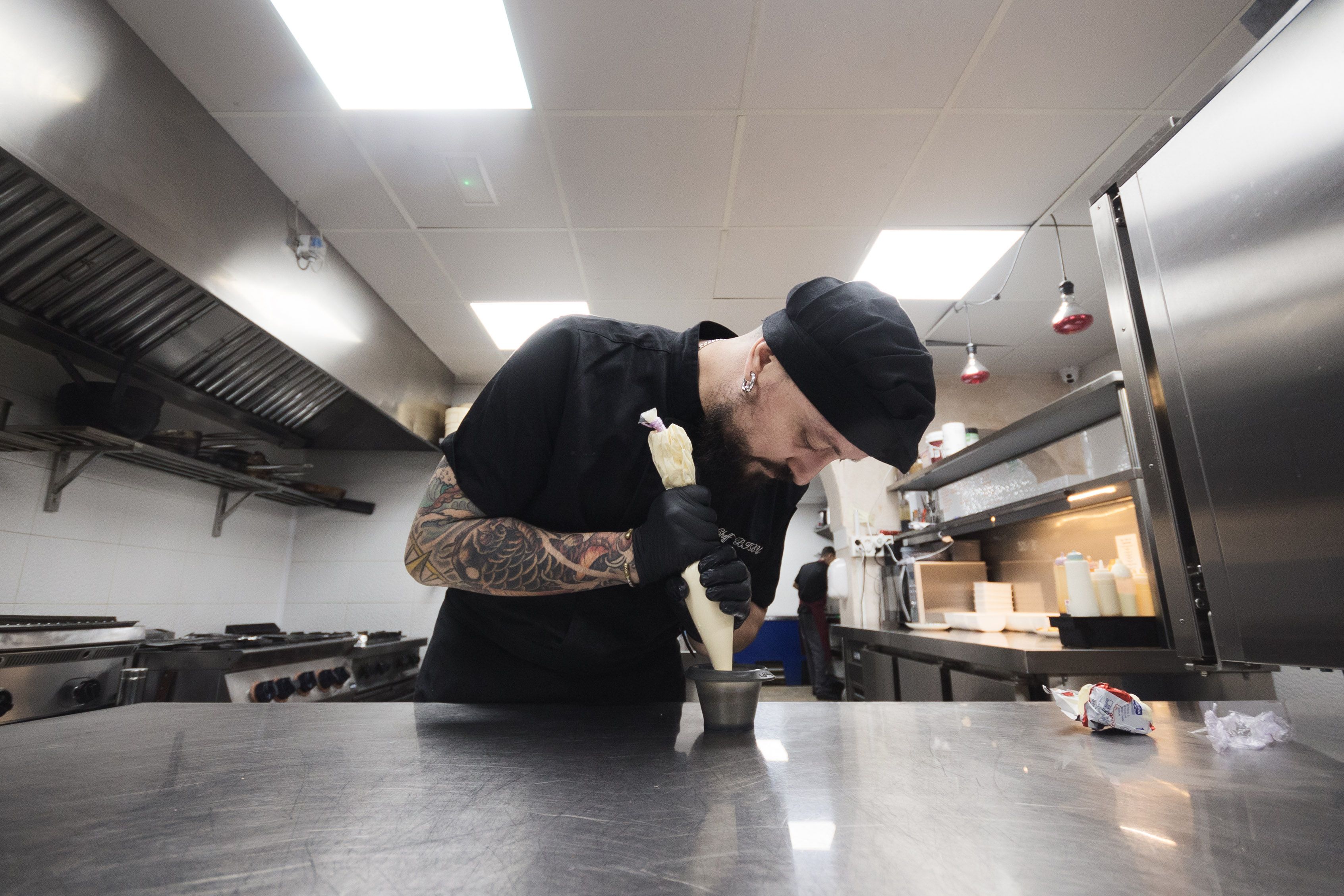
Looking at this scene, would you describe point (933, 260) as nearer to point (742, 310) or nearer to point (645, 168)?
point (742, 310)

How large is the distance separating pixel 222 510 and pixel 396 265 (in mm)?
1564

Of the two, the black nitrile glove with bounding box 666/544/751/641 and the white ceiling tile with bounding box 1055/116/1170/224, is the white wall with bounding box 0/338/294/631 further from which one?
the white ceiling tile with bounding box 1055/116/1170/224

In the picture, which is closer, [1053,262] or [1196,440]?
[1196,440]

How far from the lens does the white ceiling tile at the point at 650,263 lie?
10.3 feet

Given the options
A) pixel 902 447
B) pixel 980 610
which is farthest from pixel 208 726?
pixel 980 610

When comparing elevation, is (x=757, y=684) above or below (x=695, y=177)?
below

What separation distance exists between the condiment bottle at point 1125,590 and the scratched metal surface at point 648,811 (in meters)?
1.97

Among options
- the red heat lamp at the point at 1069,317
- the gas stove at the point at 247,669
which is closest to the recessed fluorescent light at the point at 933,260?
the red heat lamp at the point at 1069,317

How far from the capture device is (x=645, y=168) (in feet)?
8.73

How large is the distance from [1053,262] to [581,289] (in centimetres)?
251

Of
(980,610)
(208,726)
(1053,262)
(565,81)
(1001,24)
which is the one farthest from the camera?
(980,610)

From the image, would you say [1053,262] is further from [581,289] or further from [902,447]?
[902,447]

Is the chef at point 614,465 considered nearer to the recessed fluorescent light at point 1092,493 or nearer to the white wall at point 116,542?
the recessed fluorescent light at point 1092,493

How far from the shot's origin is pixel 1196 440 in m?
0.93
